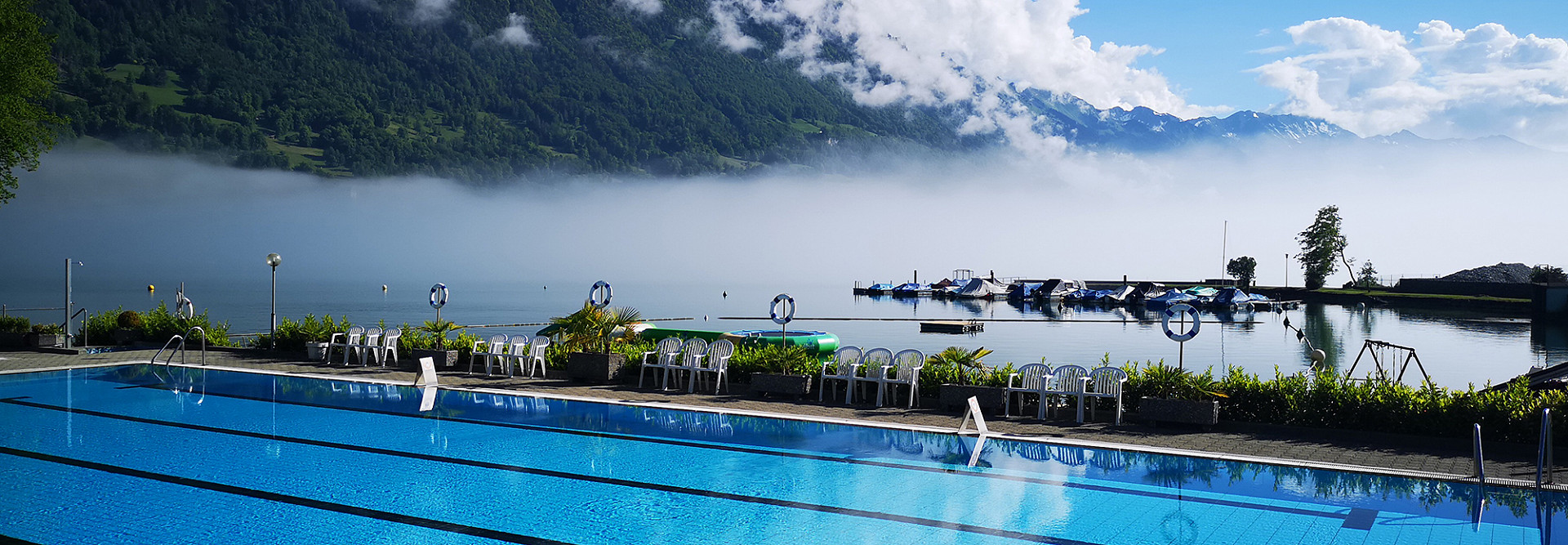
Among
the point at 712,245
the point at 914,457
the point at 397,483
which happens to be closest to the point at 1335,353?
the point at 914,457

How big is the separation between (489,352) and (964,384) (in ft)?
25.5

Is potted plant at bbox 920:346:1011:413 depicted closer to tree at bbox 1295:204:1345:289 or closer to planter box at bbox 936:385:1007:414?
planter box at bbox 936:385:1007:414

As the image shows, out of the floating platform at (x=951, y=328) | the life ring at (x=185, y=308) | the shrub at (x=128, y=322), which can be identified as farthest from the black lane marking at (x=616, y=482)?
the floating platform at (x=951, y=328)

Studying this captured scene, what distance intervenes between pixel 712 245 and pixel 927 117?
51.9 metres

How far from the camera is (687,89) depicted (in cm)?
16275

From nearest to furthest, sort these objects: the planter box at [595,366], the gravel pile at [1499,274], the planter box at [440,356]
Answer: the planter box at [595,366]
the planter box at [440,356]
the gravel pile at [1499,274]

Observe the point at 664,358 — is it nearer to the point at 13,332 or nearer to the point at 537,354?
the point at 537,354

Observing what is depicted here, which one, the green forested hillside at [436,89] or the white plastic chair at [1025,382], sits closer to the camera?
the white plastic chair at [1025,382]

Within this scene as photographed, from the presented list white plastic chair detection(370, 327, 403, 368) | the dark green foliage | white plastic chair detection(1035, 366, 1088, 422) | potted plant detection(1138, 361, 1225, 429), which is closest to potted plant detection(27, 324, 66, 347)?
the dark green foliage

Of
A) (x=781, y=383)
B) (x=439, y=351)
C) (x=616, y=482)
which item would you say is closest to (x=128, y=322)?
(x=439, y=351)

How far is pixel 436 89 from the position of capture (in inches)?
5659

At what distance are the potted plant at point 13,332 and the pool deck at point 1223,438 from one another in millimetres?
11669

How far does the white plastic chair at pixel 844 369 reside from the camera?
40.2 feet

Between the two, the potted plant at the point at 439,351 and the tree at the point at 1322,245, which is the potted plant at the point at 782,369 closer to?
the potted plant at the point at 439,351
